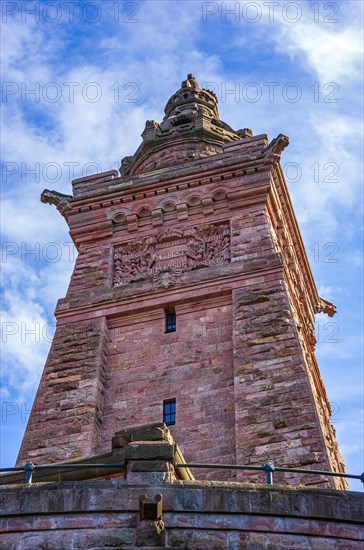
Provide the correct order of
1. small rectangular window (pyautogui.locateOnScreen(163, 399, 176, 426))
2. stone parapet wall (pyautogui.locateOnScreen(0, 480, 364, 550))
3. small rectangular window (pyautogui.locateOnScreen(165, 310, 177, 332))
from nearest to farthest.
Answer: stone parapet wall (pyautogui.locateOnScreen(0, 480, 364, 550)) < small rectangular window (pyautogui.locateOnScreen(163, 399, 176, 426)) < small rectangular window (pyautogui.locateOnScreen(165, 310, 177, 332))

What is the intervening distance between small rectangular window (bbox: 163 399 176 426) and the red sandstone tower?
0.12ft

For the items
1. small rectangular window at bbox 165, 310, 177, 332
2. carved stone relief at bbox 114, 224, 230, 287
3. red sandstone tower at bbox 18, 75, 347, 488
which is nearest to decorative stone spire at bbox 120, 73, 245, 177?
red sandstone tower at bbox 18, 75, 347, 488

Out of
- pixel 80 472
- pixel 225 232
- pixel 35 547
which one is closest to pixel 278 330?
pixel 225 232

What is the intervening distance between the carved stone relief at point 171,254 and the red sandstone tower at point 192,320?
0.04m

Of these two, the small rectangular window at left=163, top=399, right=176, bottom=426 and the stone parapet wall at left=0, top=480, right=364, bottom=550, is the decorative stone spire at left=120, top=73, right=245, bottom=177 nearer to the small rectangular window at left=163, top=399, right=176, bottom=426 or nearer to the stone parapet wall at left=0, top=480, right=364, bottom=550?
the small rectangular window at left=163, top=399, right=176, bottom=426

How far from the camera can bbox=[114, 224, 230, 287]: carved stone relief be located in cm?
2747

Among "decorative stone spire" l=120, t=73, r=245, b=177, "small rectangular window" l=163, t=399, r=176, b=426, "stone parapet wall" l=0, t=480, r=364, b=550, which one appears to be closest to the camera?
"stone parapet wall" l=0, t=480, r=364, b=550

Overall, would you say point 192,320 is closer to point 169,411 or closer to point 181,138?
point 169,411

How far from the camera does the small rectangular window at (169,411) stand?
78.3 feet

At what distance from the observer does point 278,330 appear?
24.6 metres

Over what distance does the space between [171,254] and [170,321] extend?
94.2 inches

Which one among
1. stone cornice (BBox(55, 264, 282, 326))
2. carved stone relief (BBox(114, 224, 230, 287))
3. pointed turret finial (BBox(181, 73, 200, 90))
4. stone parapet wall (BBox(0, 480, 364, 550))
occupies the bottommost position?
stone parapet wall (BBox(0, 480, 364, 550))

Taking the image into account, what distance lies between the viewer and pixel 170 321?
26547 millimetres

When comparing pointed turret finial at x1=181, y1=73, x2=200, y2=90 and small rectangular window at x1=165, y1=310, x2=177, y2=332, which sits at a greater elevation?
pointed turret finial at x1=181, y1=73, x2=200, y2=90
